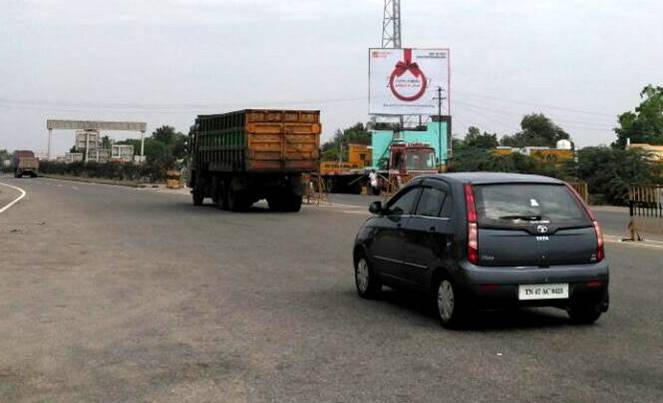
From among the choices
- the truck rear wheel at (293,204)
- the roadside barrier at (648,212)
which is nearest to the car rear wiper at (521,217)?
the roadside barrier at (648,212)

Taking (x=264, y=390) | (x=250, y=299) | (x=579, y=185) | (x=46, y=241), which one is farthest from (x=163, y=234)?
(x=579, y=185)

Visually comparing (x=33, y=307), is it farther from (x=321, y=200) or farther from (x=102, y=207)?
(x=321, y=200)

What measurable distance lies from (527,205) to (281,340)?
2.67 meters

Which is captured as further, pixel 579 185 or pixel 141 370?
pixel 579 185

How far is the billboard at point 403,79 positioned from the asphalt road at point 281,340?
39554mm

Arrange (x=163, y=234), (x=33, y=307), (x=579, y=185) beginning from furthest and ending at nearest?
1. (x=579, y=185)
2. (x=163, y=234)
3. (x=33, y=307)

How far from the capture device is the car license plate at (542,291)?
7480 mm

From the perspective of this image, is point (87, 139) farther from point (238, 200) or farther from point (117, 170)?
point (238, 200)

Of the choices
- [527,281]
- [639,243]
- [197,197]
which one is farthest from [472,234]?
[197,197]

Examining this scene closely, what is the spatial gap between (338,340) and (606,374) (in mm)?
2340

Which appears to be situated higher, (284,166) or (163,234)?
(284,166)

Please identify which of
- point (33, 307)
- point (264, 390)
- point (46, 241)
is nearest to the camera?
point (264, 390)

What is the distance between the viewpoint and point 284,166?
2572cm

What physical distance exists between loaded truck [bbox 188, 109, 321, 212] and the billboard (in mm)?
24917
